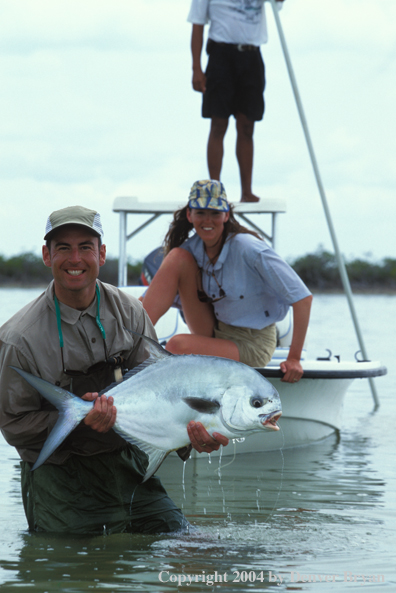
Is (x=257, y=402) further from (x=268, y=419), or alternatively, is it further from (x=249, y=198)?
(x=249, y=198)

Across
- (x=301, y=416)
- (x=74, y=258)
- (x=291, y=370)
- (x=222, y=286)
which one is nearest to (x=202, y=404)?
(x=74, y=258)

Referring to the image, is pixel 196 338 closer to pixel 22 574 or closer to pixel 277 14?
pixel 22 574

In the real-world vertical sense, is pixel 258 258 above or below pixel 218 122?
below

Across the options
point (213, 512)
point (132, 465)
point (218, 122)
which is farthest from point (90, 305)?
point (218, 122)

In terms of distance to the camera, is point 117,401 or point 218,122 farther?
point 218,122

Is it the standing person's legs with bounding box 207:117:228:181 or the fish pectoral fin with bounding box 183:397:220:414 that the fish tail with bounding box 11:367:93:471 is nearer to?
the fish pectoral fin with bounding box 183:397:220:414

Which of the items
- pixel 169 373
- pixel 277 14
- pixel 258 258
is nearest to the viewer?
pixel 169 373

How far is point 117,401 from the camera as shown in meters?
3.49

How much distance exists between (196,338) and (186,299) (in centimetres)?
28

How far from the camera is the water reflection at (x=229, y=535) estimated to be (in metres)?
3.54

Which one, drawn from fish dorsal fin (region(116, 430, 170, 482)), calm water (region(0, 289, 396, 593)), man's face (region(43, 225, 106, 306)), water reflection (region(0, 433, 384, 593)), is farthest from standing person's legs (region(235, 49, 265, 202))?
fish dorsal fin (region(116, 430, 170, 482))

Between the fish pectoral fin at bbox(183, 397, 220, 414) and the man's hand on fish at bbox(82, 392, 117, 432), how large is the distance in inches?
12.4

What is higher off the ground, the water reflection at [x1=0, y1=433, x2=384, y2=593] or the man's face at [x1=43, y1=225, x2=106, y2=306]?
the man's face at [x1=43, y1=225, x2=106, y2=306]

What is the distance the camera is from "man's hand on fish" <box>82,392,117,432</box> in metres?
3.44
